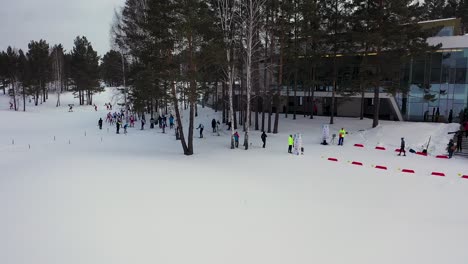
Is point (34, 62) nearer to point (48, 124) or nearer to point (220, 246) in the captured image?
point (48, 124)

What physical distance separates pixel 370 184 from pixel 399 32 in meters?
13.7

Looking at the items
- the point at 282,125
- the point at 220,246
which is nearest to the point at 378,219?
the point at 220,246

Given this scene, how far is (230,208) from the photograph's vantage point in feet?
31.2

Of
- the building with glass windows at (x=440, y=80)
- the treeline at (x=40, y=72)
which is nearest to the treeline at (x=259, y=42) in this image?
the building with glass windows at (x=440, y=80)

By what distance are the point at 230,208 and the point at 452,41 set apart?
2469cm

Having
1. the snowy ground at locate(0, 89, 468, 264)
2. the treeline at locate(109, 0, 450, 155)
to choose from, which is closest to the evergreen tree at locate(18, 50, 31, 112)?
the treeline at locate(109, 0, 450, 155)

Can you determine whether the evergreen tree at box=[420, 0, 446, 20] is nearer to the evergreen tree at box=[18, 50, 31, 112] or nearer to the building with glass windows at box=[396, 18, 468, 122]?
the building with glass windows at box=[396, 18, 468, 122]

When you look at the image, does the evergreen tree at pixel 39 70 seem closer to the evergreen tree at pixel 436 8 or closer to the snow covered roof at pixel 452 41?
the snow covered roof at pixel 452 41

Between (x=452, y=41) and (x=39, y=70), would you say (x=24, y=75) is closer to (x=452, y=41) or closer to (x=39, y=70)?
(x=39, y=70)

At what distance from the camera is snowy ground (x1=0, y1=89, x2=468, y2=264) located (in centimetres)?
704

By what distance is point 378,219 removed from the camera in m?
9.01

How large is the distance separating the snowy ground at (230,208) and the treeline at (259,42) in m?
4.49

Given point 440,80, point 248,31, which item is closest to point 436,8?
Answer: point 440,80

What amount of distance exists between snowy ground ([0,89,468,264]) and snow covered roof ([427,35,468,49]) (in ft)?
37.1
